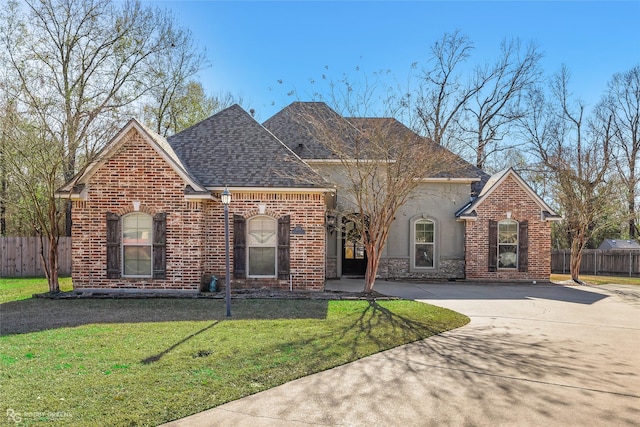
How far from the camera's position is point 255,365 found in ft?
18.2

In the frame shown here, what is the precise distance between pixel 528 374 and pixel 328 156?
11.9 m

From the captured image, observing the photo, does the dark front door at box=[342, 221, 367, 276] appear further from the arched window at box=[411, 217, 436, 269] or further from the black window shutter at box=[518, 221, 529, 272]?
the black window shutter at box=[518, 221, 529, 272]

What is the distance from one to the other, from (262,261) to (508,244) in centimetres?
998

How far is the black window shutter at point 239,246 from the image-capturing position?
41.1ft

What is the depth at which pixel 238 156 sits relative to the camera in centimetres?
1348

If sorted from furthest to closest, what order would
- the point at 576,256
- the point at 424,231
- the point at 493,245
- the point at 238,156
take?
the point at 576,256 < the point at 424,231 < the point at 493,245 < the point at 238,156

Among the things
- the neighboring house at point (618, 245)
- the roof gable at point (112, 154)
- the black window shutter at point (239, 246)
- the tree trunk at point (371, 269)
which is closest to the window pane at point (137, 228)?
the roof gable at point (112, 154)

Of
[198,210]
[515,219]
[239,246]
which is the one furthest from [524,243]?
[198,210]

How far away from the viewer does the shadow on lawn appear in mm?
8297

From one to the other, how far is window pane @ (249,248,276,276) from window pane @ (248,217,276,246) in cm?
25

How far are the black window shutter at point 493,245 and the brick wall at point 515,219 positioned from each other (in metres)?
0.12

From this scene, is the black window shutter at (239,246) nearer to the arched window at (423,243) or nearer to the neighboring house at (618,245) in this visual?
the arched window at (423,243)

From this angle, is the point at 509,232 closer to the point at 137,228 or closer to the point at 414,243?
the point at 414,243

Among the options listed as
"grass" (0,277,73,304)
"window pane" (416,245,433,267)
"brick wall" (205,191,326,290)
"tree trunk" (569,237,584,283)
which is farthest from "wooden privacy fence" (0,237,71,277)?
"tree trunk" (569,237,584,283)
